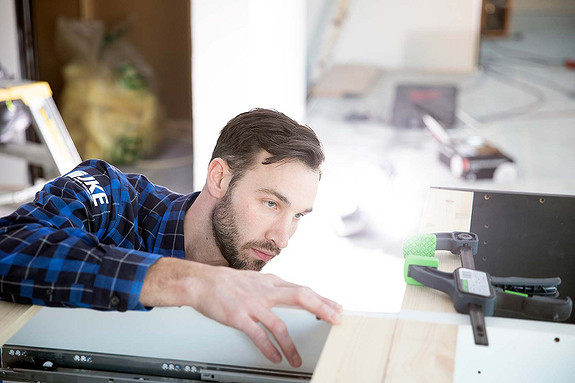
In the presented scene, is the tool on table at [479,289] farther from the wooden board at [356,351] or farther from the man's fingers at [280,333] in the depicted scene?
the man's fingers at [280,333]

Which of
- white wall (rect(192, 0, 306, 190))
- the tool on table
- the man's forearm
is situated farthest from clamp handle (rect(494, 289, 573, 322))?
white wall (rect(192, 0, 306, 190))

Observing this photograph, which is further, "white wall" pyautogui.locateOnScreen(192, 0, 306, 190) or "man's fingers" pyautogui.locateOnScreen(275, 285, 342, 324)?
"white wall" pyautogui.locateOnScreen(192, 0, 306, 190)

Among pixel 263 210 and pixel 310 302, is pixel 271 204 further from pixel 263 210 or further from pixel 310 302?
pixel 310 302

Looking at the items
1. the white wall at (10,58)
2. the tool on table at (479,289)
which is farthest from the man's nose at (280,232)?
the white wall at (10,58)

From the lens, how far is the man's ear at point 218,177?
1.38 metres

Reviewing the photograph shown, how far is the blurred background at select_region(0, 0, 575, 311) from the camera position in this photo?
287 centimetres

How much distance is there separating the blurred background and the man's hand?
1410 mm

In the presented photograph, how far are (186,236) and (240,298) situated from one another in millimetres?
591

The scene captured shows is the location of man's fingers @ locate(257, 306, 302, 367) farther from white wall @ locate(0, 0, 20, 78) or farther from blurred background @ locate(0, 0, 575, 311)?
white wall @ locate(0, 0, 20, 78)

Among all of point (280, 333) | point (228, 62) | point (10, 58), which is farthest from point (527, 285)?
point (10, 58)

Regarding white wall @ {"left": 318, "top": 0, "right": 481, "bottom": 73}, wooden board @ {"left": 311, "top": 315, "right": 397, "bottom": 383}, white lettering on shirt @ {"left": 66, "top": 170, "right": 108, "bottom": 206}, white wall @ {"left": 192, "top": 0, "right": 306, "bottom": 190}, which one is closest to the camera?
wooden board @ {"left": 311, "top": 315, "right": 397, "bottom": 383}

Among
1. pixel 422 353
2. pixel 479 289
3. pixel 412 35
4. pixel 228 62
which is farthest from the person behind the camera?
pixel 412 35

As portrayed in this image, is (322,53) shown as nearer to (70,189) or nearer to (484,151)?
(484,151)

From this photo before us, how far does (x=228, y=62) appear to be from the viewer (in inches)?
114
